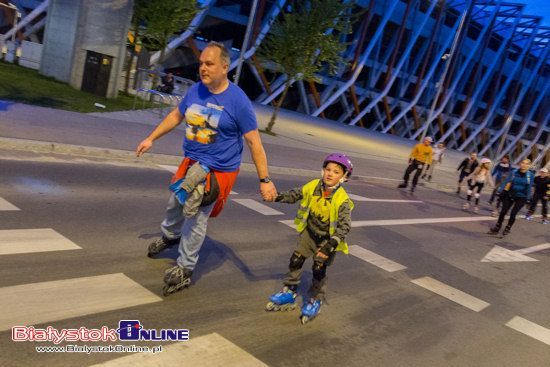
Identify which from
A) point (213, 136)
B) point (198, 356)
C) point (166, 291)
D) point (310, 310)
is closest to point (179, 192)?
point (213, 136)

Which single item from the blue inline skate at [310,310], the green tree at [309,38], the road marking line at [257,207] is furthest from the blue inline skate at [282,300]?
the green tree at [309,38]

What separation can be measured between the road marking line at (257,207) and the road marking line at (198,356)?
186 inches

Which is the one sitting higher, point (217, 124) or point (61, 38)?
point (61, 38)

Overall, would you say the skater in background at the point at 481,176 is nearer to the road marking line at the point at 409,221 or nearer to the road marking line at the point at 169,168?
the road marking line at the point at 409,221

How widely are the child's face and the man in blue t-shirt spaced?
46 cm

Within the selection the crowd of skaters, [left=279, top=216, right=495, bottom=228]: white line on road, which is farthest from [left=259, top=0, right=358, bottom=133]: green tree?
[left=279, top=216, right=495, bottom=228]: white line on road

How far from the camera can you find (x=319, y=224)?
4215 millimetres

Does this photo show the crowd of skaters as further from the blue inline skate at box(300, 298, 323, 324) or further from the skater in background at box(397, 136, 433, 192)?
the blue inline skate at box(300, 298, 323, 324)

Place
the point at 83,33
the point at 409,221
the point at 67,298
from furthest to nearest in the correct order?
the point at 83,33, the point at 409,221, the point at 67,298

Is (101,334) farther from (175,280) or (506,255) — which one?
(506,255)

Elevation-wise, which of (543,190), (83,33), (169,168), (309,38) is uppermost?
(309,38)

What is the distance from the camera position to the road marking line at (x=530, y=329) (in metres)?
5.18

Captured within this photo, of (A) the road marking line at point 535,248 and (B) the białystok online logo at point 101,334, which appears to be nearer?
(B) the białystok online logo at point 101,334

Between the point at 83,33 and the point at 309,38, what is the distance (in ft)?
28.7
